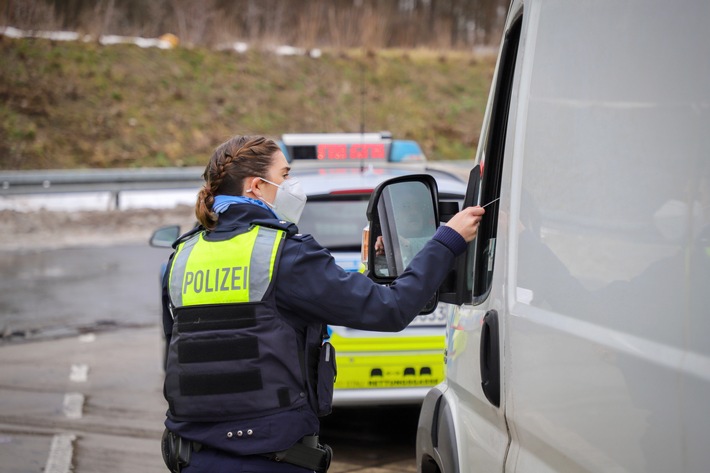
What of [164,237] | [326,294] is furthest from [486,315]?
[164,237]

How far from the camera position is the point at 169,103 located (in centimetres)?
2319

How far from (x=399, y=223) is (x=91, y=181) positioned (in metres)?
14.6

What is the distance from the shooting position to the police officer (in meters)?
2.44

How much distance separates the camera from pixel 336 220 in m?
5.86

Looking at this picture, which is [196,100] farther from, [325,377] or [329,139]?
[325,377]

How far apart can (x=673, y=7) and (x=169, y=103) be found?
22.4 m

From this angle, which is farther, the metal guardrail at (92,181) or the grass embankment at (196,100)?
the grass embankment at (196,100)

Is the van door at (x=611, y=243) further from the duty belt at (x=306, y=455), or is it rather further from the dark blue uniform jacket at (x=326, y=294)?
the duty belt at (x=306, y=455)

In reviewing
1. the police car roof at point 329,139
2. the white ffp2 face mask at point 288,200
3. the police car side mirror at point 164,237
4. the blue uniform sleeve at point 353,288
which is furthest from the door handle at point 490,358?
the police car roof at point 329,139

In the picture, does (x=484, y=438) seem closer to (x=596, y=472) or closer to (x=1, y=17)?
(x=596, y=472)

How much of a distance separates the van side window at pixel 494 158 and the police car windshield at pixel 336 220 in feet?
9.88

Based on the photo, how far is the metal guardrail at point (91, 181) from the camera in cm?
1591

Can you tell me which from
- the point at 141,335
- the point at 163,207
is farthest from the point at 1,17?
the point at 141,335

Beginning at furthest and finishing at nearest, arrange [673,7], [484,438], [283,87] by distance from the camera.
Result: [283,87], [484,438], [673,7]
